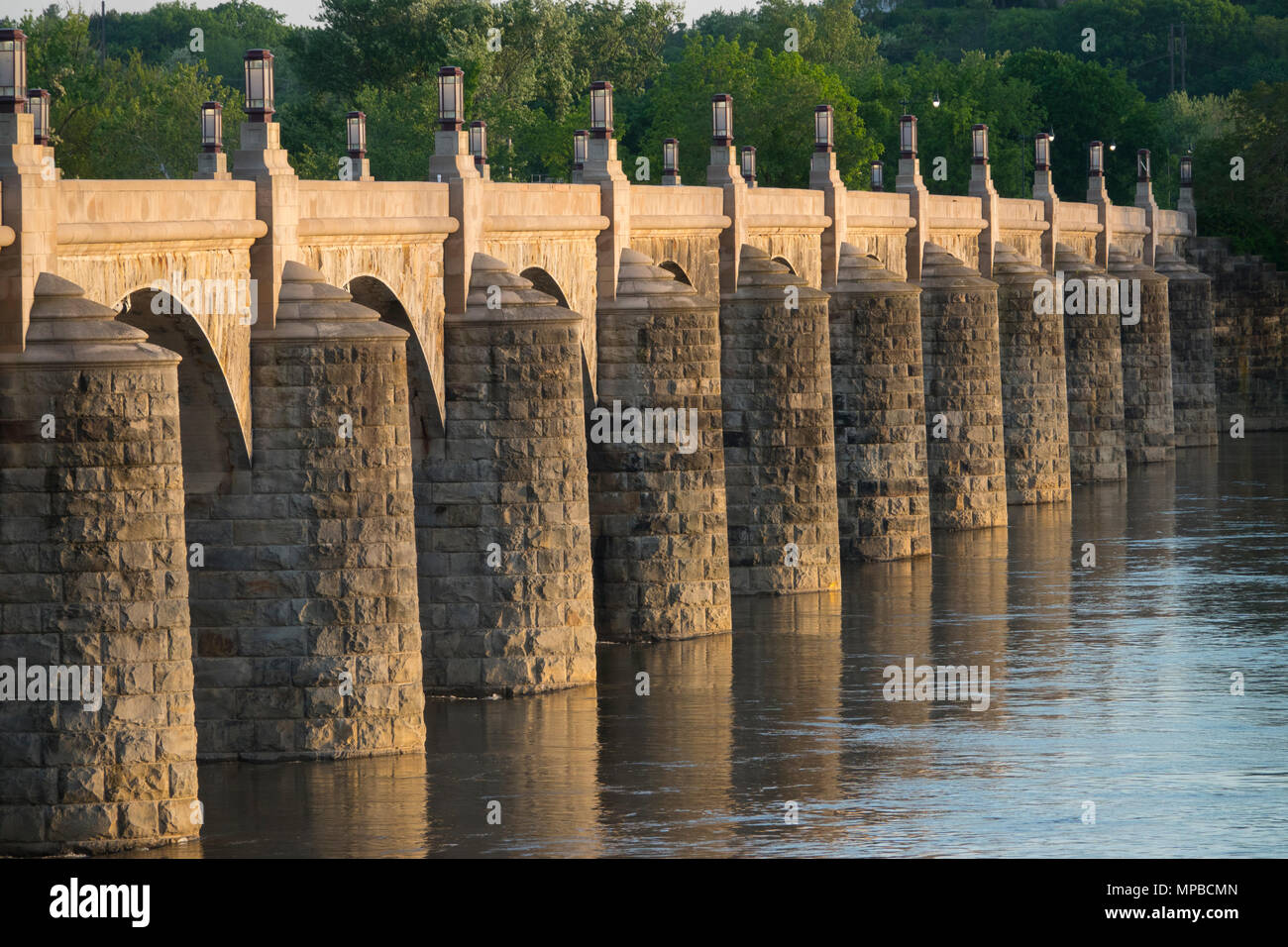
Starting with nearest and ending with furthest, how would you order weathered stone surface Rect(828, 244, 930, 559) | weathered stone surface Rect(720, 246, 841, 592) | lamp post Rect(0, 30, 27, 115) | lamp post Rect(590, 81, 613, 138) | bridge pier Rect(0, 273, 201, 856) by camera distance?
bridge pier Rect(0, 273, 201, 856)
lamp post Rect(0, 30, 27, 115)
lamp post Rect(590, 81, 613, 138)
weathered stone surface Rect(720, 246, 841, 592)
weathered stone surface Rect(828, 244, 930, 559)

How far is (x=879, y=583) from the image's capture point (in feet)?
183

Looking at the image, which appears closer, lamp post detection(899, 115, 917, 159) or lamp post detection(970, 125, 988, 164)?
lamp post detection(899, 115, 917, 159)

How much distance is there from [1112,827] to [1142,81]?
146553mm

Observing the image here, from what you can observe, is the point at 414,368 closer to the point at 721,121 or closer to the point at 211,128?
the point at 211,128

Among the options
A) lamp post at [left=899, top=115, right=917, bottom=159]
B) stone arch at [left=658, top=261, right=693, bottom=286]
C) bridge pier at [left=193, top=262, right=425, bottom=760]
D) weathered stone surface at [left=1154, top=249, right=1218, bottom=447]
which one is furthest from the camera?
weathered stone surface at [left=1154, top=249, right=1218, bottom=447]

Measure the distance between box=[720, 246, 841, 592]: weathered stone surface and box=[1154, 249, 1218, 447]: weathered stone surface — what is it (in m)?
44.0

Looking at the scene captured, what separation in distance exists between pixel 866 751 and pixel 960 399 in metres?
29.1

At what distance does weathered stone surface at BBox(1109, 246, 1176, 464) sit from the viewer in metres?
87.8

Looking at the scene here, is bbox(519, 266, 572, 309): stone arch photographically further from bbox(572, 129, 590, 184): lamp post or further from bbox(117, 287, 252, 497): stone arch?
bbox(117, 287, 252, 497): stone arch

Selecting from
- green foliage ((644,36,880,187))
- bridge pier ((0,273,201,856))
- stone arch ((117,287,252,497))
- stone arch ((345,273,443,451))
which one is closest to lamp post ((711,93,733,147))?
stone arch ((345,273,443,451))

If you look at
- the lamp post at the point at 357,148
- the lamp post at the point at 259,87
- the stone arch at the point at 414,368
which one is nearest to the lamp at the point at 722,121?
the lamp post at the point at 357,148

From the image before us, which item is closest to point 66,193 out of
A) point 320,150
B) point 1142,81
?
point 320,150

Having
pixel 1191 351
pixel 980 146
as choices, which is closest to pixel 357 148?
pixel 980 146

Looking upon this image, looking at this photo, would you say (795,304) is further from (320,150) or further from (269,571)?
(320,150)
